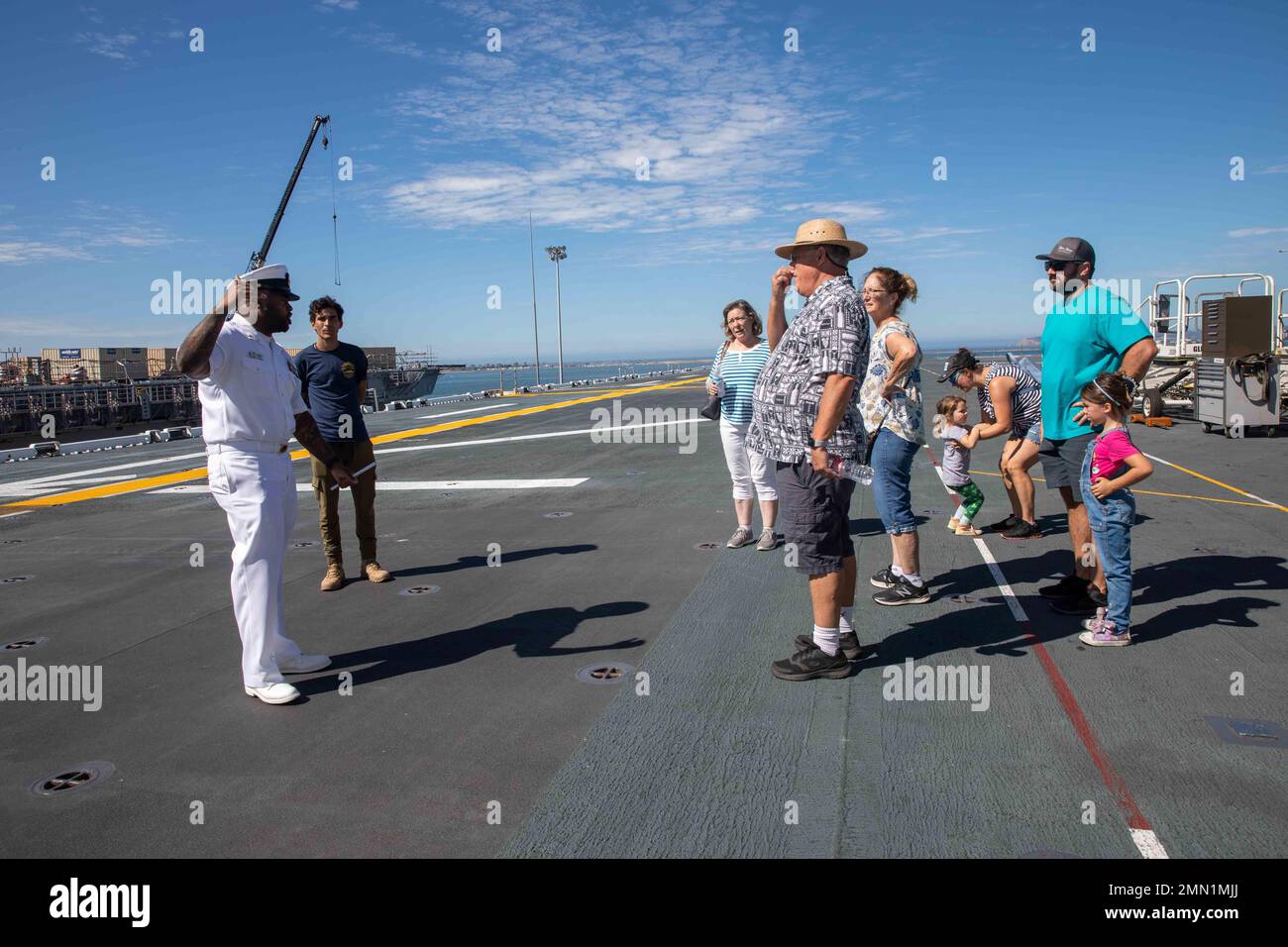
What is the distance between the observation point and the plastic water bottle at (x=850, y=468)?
3654 millimetres

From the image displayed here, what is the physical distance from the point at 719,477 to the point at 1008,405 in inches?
161

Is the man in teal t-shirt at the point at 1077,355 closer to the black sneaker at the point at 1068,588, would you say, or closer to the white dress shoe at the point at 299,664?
the black sneaker at the point at 1068,588

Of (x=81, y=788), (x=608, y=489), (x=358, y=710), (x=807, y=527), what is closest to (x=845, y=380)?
(x=807, y=527)

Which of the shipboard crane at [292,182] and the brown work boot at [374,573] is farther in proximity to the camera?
the shipboard crane at [292,182]

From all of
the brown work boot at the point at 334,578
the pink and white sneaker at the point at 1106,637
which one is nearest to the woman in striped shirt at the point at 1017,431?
the pink and white sneaker at the point at 1106,637

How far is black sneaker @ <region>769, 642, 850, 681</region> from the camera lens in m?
3.83

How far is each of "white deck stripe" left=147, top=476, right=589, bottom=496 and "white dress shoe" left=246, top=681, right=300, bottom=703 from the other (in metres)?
6.07

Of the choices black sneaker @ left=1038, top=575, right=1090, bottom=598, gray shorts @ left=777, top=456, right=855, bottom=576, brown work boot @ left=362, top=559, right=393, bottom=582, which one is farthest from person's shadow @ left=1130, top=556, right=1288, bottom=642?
brown work boot @ left=362, top=559, right=393, bottom=582

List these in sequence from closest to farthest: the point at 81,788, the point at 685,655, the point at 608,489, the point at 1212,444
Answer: the point at 81,788 → the point at 685,655 → the point at 608,489 → the point at 1212,444

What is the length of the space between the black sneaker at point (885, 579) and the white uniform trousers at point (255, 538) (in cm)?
340

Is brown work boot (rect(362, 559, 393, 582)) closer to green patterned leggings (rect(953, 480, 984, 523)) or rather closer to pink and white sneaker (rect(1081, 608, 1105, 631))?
pink and white sneaker (rect(1081, 608, 1105, 631))

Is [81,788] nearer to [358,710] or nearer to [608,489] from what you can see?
[358,710]

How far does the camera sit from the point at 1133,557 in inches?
229

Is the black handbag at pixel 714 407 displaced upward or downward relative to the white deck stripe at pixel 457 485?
upward
